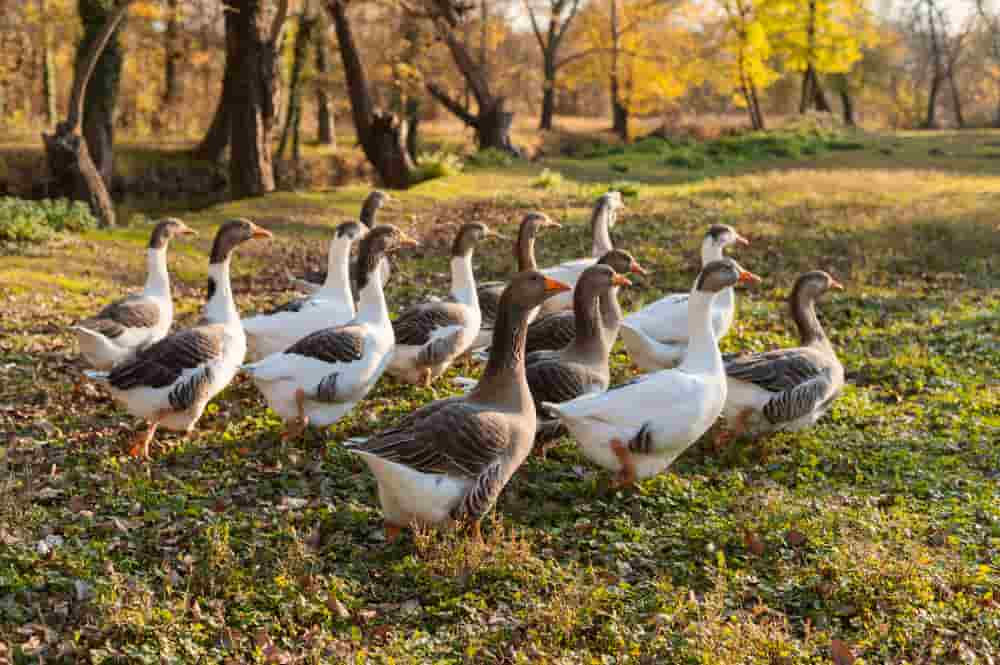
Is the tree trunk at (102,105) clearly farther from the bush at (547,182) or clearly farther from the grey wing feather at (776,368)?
the grey wing feather at (776,368)

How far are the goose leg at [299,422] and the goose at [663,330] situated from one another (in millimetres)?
3208

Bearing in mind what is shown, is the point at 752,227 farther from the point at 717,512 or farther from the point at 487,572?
the point at 487,572

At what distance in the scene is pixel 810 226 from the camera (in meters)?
19.0

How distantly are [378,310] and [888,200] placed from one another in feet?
56.0

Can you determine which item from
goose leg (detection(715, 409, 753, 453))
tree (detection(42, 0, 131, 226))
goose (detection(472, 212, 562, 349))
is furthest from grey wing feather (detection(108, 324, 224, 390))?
tree (detection(42, 0, 131, 226))

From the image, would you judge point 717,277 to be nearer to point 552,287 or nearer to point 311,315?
point 552,287

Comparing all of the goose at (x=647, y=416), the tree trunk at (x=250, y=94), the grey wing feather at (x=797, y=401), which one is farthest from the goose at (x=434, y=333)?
the tree trunk at (x=250, y=94)

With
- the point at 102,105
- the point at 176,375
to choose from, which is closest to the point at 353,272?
the point at 176,375

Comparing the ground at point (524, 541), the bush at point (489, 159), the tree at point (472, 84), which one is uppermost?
the tree at point (472, 84)

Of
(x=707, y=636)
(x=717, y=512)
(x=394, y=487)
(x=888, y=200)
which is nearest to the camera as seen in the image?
(x=707, y=636)

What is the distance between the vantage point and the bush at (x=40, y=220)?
648 inches

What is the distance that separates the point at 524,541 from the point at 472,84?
28.2 meters

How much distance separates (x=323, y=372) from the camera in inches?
310

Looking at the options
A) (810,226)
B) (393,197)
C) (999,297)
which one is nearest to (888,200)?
(810,226)
